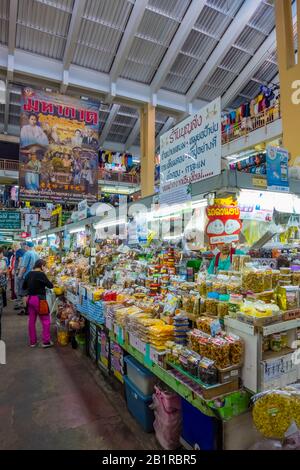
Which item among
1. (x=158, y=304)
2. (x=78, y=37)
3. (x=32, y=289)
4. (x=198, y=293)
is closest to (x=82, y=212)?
(x=32, y=289)

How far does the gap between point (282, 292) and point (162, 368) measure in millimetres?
1159

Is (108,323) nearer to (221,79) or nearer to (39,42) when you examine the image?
(39,42)

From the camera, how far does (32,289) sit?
5.41 m

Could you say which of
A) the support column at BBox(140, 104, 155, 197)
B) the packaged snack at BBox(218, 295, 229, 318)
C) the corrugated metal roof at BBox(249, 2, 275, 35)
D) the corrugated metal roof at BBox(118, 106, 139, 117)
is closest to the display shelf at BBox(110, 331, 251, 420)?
the packaged snack at BBox(218, 295, 229, 318)

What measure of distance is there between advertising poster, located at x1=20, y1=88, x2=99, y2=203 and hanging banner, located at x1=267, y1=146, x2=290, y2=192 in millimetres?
5857

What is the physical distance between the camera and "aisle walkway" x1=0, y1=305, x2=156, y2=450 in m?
2.82

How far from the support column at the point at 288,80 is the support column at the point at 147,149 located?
566cm

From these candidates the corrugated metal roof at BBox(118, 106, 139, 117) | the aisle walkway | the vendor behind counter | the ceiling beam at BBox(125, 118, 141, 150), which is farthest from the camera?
the ceiling beam at BBox(125, 118, 141, 150)

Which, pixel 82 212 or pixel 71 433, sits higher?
pixel 82 212

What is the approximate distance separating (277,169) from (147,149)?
10319 mm

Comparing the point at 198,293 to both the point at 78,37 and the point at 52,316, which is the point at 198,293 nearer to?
the point at 52,316

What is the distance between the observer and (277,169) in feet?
8.97

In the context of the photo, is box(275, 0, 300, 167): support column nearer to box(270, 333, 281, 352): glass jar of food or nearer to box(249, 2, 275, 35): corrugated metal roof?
box(249, 2, 275, 35): corrugated metal roof

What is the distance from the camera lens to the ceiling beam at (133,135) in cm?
1594
